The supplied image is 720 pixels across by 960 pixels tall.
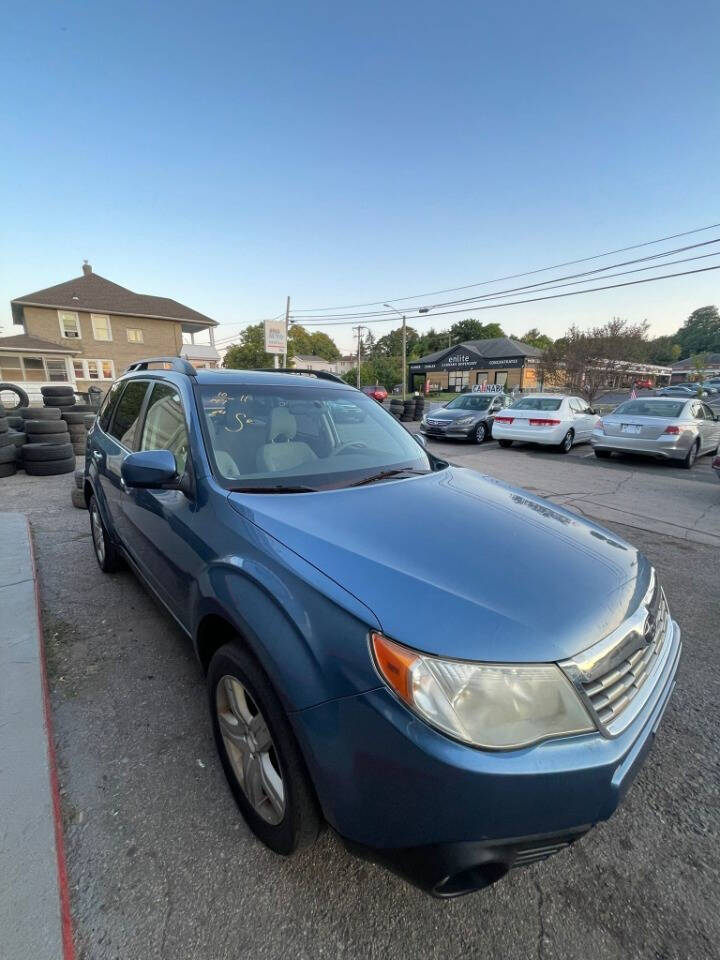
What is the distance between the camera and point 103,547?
364 cm

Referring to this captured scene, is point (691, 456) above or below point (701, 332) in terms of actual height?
below

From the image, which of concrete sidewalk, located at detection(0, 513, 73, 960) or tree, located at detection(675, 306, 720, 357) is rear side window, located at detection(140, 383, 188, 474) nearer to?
concrete sidewalk, located at detection(0, 513, 73, 960)

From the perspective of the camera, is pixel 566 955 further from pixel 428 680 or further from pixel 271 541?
pixel 271 541

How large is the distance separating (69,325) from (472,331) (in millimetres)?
69688

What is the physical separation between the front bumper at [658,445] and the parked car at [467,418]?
14.1 feet

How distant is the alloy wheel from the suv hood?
2.06 feet

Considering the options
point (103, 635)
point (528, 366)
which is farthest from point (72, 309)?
point (528, 366)

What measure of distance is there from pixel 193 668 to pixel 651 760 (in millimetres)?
2437

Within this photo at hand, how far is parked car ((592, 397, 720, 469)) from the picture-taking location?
9.06 meters

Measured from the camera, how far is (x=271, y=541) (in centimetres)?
152

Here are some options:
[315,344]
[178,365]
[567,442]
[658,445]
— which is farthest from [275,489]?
[315,344]

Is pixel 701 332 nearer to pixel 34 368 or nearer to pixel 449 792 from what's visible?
pixel 34 368

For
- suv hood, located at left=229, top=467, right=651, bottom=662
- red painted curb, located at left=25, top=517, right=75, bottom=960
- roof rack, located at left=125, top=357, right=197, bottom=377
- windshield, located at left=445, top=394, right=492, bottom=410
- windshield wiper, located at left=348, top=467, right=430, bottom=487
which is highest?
roof rack, located at left=125, top=357, right=197, bottom=377

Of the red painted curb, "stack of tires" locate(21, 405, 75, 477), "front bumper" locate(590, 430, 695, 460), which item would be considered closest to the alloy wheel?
the red painted curb
